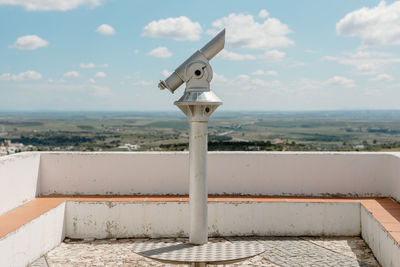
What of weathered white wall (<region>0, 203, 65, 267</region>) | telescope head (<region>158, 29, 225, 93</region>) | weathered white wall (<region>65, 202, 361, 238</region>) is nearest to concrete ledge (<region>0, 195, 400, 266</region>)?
weathered white wall (<region>65, 202, 361, 238</region>)

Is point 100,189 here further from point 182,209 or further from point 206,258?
point 206,258

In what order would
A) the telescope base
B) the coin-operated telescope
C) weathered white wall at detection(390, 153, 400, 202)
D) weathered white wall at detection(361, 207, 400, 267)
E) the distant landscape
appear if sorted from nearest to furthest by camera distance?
1. the telescope base
2. the coin-operated telescope
3. weathered white wall at detection(361, 207, 400, 267)
4. weathered white wall at detection(390, 153, 400, 202)
5. the distant landscape

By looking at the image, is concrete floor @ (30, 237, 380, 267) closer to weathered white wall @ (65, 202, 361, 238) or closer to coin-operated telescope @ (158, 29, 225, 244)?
weathered white wall @ (65, 202, 361, 238)

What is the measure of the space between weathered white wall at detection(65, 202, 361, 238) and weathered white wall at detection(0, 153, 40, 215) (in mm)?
846

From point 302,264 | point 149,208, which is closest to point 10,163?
point 149,208

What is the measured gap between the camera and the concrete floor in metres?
5.36

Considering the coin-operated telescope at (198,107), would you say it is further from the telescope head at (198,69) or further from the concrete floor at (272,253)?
the concrete floor at (272,253)

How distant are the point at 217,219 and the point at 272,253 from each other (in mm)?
1128

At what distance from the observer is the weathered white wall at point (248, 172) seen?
714 centimetres

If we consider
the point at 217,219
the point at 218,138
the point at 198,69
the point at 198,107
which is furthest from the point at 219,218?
the point at 218,138

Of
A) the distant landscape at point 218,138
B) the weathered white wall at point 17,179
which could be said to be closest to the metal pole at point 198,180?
the distant landscape at point 218,138

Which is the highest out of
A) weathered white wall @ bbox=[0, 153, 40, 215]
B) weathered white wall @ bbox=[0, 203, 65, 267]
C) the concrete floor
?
weathered white wall @ bbox=[0, 153, 40, 215]

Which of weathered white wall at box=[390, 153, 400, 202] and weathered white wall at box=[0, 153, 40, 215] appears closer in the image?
weathered white wall at box=[0, 153, 40, 215]

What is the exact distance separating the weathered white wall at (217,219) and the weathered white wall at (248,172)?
637mm
